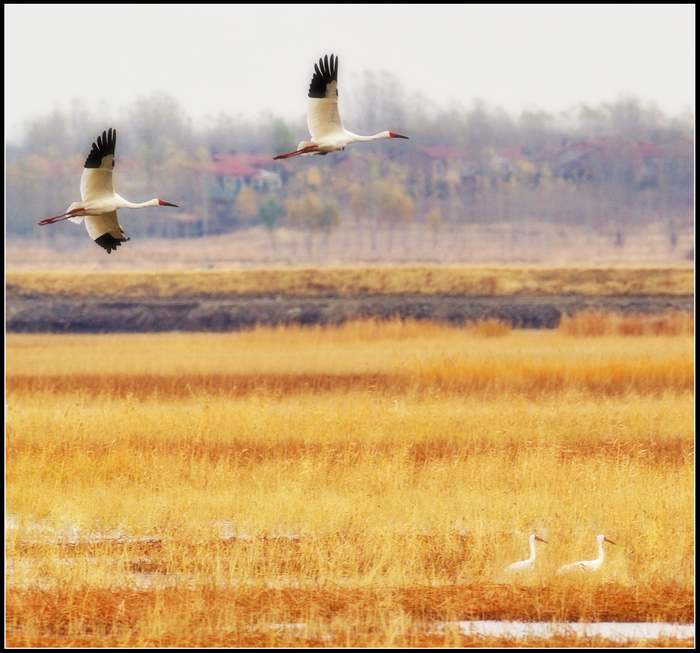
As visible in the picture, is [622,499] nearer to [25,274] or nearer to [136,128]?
[25,274]

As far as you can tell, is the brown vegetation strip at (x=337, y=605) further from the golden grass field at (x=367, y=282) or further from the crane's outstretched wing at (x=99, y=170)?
the golden grass field at (x=367, y=282)

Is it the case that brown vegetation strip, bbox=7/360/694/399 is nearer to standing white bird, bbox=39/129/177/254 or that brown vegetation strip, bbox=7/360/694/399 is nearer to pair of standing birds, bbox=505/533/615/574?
standing white bird, bbox=39/129/177/254

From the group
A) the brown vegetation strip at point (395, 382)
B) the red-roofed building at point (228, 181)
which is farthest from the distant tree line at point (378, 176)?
the brown vegetation strip at point (395, 382)

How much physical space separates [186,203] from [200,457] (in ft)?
240

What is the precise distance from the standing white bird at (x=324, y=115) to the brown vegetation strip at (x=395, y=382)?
9.23 m

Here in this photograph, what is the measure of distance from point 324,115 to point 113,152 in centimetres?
173

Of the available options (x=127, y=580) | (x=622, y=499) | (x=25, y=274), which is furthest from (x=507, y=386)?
(x=25, y=274)

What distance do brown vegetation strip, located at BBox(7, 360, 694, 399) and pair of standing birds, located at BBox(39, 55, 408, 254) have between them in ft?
29.9

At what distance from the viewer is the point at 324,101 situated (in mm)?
12852

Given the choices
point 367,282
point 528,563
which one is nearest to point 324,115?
point 528,563

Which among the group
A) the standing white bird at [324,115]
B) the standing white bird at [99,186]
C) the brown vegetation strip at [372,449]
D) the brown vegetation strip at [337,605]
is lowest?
the brown vegetation strip at [372,449]

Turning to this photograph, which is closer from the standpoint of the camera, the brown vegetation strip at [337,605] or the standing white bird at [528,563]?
the brown vegetation strip at [337,605]

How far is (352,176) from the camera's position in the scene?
82688 millimetres

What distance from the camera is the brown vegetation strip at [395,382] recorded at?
904 inches
